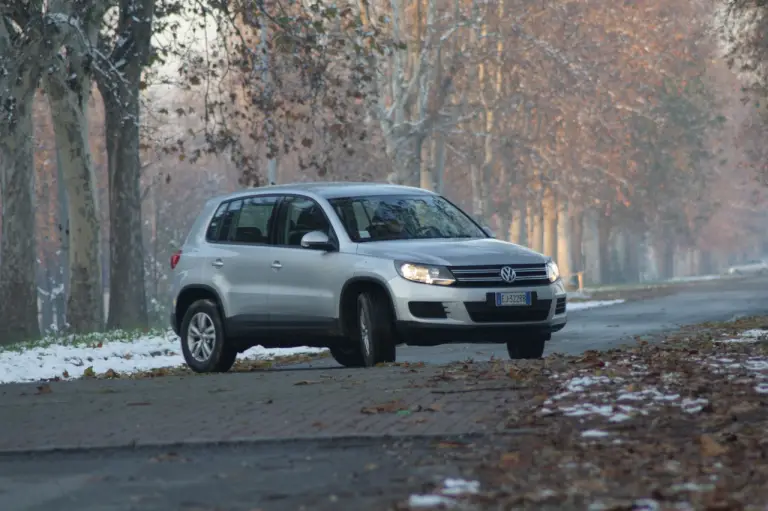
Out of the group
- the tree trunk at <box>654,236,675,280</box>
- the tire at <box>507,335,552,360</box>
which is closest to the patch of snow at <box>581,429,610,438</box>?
the tire at <box>507,335,552,360</box>

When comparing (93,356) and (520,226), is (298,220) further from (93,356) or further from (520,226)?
(520,226)

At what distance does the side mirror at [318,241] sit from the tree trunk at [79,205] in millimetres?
14075

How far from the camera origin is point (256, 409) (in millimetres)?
12141

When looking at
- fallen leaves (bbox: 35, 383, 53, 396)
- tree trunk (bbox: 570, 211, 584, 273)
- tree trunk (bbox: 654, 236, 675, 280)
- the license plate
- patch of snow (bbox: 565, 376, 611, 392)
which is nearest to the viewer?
patch of snow (bbox: 565, 376, 611, 392)

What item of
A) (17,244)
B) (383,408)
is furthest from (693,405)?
(17,244)

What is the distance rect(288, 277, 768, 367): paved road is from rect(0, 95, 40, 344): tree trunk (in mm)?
9972

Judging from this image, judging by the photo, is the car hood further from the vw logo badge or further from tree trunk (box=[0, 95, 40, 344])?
tree trunk (box=[0, 95, 40, 344])

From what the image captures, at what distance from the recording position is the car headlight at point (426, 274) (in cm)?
1540

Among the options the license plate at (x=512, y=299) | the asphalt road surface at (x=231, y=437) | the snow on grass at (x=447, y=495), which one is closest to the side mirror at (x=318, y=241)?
the asphalt road surface at (x=231, y=437)

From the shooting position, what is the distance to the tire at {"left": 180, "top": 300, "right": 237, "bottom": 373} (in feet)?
56.5

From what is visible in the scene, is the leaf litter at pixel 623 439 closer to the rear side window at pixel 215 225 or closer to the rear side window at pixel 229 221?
the rear side window at pixel 229 221

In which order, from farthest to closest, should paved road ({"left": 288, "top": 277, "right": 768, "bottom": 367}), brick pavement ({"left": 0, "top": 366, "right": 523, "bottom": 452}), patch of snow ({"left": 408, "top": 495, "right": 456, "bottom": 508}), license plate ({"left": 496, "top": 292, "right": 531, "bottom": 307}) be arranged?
1. paved road ({"left": 288, "top": 277, "right": 768, "bottom": 367})
2. license plate ({"left": 496, "top": 292, "right": 531, "bottom": 307})
3. brick pavement ({"left": 0, "top": 366, "right": 523, "bottom": 452})
4. patch of snow ({"left": 408, "top": 495, "right": 456, "bottom": 508})

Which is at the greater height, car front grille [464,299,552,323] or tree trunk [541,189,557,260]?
tree trunk [541,189,557,260]

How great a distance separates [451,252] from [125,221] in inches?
691
